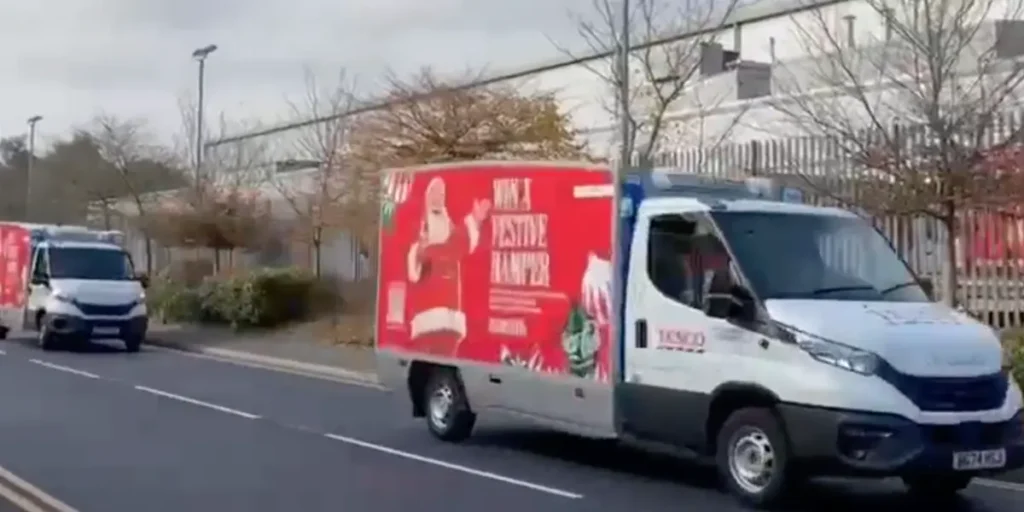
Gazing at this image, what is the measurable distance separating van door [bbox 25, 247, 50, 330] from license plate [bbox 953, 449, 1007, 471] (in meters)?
23.6

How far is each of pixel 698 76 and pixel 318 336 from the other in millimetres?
9374

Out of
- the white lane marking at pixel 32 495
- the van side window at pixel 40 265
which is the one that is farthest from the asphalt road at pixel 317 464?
the van side window at pixel 40 265

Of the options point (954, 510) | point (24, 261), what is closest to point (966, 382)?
point (954, 510)

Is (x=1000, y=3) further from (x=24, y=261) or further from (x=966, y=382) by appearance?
(x=24, y=261)

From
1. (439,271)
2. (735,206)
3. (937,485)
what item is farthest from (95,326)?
(937,485)

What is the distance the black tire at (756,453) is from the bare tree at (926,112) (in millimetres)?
7216

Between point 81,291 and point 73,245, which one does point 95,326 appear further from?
point 73,245

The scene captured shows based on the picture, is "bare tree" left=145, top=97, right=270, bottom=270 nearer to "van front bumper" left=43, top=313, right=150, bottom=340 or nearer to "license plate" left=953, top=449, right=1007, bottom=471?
"van front bumper" left=43, top=313, right=150, bottom=340

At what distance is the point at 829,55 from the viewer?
68.5 feet

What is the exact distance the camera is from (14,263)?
33750mm

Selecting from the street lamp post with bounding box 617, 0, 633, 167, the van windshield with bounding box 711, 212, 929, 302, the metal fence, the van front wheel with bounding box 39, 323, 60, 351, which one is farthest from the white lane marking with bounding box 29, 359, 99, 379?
the van windshield with bounding box 711, 212, 929, 302

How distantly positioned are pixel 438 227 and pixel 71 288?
1742cm

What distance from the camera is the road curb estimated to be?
2492 cm

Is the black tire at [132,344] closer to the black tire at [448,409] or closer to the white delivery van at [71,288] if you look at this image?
the white delivery van at [71,288]
